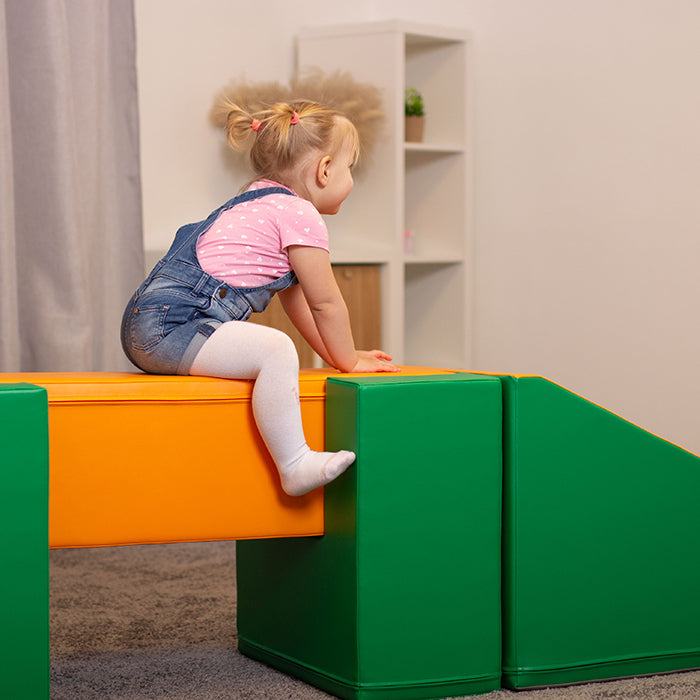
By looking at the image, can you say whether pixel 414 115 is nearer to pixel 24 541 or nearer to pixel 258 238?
pixel 258 238

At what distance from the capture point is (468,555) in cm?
132

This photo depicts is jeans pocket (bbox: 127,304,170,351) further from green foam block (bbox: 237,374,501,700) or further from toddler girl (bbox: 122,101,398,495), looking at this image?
green foam block (bbox: 237,374,501,700)

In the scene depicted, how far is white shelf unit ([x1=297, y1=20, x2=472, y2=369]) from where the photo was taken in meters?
2.58

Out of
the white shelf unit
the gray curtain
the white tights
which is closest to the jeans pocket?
the white tights

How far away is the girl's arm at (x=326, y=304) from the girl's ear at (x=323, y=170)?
14 cm

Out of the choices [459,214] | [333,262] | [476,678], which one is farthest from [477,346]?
[476,678]

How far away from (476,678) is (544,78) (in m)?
1.83

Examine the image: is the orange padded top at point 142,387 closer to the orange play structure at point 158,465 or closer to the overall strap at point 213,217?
the orange play structure at point 158,465

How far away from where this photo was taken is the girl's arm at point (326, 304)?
1.42 m

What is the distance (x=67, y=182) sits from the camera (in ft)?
6.86

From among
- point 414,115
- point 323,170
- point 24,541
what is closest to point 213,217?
point 323,170

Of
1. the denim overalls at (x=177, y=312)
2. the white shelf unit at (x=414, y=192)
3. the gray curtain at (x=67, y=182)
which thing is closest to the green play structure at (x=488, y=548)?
the denim overalls at (x=177, y=312)

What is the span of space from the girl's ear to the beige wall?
1.15 metres

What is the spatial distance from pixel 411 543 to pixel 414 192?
5.75 ft
